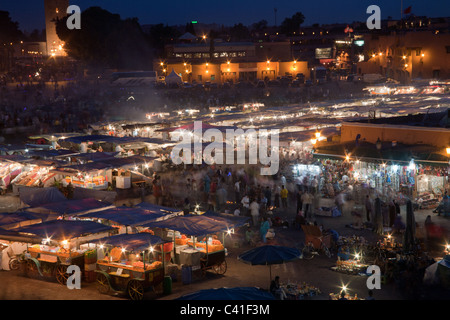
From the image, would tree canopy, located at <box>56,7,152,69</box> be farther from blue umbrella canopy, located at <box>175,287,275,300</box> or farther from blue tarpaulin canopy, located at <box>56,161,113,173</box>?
blue umbrella canopy, located at <box>175,287,275,300</box>

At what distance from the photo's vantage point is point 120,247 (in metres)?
10.6

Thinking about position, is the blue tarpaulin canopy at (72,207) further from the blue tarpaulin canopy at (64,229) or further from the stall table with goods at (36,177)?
the stall table with goods at (36,177)

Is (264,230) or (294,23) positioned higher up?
(294,23)

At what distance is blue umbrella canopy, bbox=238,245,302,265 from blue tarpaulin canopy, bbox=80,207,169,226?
3.25 metres

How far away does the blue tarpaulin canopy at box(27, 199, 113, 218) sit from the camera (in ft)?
44.6

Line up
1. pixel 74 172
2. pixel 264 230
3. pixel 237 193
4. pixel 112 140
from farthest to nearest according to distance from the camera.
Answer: pixel 112 140
pixel 74 172
pixel 237 193
pixel 264 230

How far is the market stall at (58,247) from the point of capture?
11.2m

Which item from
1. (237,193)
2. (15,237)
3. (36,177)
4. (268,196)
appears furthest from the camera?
(36,177)

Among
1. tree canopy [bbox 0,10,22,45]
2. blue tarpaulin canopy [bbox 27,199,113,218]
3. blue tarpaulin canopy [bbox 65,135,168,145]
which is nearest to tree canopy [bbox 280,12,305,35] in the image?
tree canopy [bbox 0,10,22,45]

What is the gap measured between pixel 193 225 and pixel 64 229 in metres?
2.55

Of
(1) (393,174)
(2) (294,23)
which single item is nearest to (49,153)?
(1) (393,174)

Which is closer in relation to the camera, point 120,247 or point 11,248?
point 120,247

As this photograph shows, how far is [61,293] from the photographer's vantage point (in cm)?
1059

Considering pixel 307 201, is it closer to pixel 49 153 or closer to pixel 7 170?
pixel 49 153
